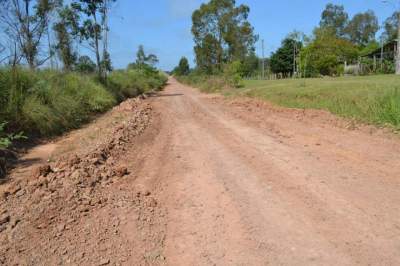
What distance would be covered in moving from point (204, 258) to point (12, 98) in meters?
7.36

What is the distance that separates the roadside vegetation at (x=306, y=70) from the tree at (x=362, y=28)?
419cm

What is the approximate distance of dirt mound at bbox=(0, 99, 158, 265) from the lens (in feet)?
12.4

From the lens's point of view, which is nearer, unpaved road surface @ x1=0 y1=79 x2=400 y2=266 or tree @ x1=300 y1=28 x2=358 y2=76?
unpaved road surface @ x1=0 y1=79 x2=400 y2=266

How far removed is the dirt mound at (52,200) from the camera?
12.4ft

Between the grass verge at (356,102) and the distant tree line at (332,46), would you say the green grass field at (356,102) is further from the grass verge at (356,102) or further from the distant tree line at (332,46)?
the distant tree line at (332,46)

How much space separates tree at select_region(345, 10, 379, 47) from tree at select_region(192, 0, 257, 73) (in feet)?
155

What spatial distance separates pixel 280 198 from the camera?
4688 mm

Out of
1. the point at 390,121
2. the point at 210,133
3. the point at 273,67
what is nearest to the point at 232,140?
the point at 210,133

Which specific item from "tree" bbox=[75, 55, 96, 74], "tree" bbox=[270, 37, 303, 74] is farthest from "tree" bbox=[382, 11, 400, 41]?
"tree" bbox=[75, 55, 96, 74]

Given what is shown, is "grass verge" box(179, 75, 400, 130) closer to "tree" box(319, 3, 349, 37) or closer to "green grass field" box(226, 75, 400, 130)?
"green grass field" box(226, 75, 400, 130)

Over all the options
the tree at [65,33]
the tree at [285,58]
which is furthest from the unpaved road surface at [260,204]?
the tree at [285,58]

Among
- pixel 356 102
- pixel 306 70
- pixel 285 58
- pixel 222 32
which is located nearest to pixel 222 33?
pixel 222 32

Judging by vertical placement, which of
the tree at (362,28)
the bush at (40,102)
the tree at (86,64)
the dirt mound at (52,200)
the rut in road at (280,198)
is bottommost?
the rut in road at (280,198)

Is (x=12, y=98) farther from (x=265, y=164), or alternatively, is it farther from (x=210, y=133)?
(x=265, y=164)
